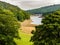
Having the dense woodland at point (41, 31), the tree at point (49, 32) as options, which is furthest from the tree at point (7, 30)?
the tree at point (49, 32)

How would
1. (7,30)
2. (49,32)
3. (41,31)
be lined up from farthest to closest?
(7,30), (41,31), (49,32)

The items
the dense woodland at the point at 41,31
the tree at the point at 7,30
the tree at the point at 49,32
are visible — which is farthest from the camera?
the tree at the point at 7,30

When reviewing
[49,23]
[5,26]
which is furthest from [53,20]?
[5,26]

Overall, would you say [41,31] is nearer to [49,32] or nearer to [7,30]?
[49,32]

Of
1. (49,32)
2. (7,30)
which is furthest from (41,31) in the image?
(7,30)

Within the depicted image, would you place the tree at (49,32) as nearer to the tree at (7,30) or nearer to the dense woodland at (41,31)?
the dense woodland at (41,31)

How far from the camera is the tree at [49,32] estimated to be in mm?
32094

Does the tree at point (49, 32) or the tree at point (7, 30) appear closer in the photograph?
the tree at point (49, 32)

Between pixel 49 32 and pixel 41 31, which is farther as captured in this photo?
pixel 41 31

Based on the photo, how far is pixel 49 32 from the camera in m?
32.9

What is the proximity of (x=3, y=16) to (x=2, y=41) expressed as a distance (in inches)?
164

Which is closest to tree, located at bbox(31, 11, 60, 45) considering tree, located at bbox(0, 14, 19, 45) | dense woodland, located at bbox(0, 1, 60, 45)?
dense woodland, located at bbox(0, 1, 60, 45)

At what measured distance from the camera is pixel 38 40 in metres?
33.8

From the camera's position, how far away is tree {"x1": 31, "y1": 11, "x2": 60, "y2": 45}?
32.1 metres
